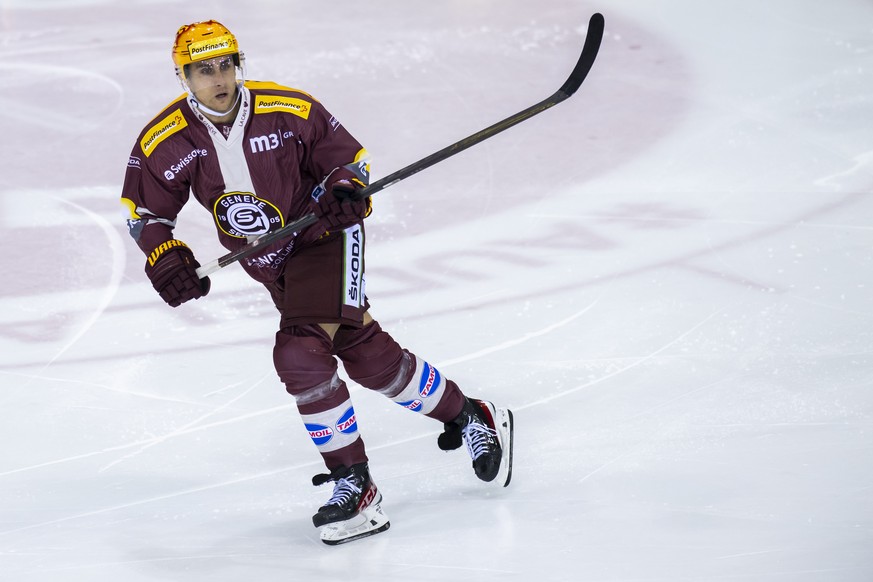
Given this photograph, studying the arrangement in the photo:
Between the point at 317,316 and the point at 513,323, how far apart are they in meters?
1.21

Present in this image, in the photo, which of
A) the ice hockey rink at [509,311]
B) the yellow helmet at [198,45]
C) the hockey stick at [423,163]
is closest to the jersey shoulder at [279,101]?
the yellow helmet at [198,45]

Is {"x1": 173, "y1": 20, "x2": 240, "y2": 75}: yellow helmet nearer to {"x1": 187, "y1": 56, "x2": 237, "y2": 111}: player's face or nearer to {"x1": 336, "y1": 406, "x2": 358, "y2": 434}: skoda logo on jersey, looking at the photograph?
{"x1": 187, "y1": 56, "x2": 237, "y2": 111}: player's face

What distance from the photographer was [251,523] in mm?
2910

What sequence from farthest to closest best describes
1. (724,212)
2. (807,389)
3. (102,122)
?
1. (102,122)
2. (724,212)
3. (807,389)

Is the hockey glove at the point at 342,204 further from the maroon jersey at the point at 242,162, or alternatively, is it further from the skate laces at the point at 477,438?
the skate laces at the point at 477,438

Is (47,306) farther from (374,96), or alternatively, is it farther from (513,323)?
(374,96)

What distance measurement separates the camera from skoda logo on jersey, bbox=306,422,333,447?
283 centimetres

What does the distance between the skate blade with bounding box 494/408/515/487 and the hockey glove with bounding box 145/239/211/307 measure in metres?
0.83

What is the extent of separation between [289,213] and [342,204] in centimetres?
22

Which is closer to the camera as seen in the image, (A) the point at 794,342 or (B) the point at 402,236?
(A) the point at 794,342

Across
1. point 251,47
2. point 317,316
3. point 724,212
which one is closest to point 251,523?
point 317,316

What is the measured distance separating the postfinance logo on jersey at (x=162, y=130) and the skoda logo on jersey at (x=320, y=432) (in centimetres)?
74

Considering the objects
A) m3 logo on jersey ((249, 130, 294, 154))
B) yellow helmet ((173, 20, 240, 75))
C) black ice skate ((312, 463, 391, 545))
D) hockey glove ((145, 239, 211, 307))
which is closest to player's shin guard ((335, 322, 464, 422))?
black ice skate ((312, 463, 391, 545))

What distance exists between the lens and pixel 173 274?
2.81m
